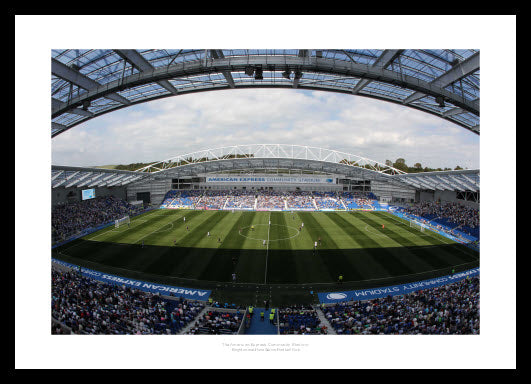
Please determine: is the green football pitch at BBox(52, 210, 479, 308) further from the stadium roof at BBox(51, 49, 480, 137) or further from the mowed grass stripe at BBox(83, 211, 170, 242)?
the stadium roof at BBox(51, 49, 480, 137)

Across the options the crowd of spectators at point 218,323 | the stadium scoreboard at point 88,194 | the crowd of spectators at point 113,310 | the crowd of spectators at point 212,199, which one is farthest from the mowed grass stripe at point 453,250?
the stadium scoreboard at point 88,194

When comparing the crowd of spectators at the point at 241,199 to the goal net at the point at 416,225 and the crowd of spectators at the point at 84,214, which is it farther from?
the goal net at the point at 416,225

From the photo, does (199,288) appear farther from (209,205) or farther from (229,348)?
(209,205)

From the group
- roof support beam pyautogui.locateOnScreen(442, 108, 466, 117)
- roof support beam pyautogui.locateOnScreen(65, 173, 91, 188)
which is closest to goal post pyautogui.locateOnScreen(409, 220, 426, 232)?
roof support beam pyautogui.locateOnScreen(442, 108, 466, 117)

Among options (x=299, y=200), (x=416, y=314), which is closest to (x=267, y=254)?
(x=416, y=314)

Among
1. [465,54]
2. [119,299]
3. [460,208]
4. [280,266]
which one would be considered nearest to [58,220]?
[119,299]
